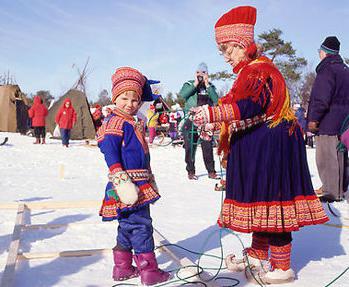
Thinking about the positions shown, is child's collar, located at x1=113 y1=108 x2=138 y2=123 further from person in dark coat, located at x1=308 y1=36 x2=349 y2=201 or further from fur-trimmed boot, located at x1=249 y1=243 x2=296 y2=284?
person in dark coat, located at x1=308 y1=36 x2=349 y2=201

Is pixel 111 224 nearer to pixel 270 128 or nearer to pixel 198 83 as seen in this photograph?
pixel 270 128

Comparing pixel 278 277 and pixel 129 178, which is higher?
pixel 129 178

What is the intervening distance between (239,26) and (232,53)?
170 mm

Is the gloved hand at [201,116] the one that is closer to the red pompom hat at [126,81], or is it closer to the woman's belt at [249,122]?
the woman's belt at [249,122]

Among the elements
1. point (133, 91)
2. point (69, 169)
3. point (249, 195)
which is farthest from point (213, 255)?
point (69, 169)

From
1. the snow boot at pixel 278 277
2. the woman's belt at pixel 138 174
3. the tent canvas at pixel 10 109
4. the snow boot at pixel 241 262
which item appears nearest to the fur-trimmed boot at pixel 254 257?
the snow boot at pixel 241 262

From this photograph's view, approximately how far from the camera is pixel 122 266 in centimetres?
301

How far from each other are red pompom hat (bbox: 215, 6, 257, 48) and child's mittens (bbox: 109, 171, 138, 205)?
3.43 feet

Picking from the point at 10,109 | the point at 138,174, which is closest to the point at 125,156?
the point at 138,174

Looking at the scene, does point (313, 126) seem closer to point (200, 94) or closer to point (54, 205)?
point (200, 94)

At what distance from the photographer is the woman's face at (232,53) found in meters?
3.02

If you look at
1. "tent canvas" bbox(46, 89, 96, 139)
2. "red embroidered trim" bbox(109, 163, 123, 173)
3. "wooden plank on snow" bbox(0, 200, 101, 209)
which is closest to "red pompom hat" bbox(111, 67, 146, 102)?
"red embroidered trim" bbox(109, 163, 123, 173)

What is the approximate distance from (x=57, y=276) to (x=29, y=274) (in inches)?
7.2

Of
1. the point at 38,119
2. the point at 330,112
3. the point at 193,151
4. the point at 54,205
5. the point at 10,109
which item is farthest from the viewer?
the point at 10,109
